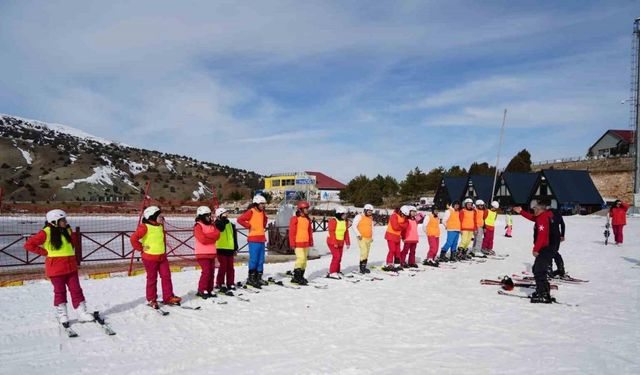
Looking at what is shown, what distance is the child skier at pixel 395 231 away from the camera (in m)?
12.0

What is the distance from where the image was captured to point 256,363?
5.12m

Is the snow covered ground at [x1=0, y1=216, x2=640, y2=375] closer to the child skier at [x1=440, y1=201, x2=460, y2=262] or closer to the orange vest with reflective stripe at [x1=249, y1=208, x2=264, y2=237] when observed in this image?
the orange vest with reflective stripe at [x1=249, y1=208, x2=264, y2=237]

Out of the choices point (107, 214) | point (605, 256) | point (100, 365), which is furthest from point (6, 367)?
point (107, 214)

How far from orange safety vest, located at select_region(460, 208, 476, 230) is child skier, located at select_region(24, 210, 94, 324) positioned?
11.2 meters

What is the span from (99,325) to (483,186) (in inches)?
2046

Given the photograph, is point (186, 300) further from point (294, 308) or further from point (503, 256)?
point (503, 256)

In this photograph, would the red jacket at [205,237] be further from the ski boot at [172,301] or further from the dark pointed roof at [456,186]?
the dark pointed roof at [456,186]

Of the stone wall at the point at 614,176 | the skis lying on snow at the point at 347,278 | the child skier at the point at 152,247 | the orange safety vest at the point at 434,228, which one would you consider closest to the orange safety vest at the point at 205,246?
the child skier at the point at 152,247

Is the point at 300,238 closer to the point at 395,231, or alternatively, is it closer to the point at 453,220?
Result: the point at 395,231

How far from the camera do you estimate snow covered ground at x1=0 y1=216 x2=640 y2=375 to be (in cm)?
505

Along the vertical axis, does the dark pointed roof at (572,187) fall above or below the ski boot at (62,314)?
above

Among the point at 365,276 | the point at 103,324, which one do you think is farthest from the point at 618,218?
the point at 103,324

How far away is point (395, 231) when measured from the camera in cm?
1203

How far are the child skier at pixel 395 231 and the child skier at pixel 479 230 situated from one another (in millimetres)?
4335
